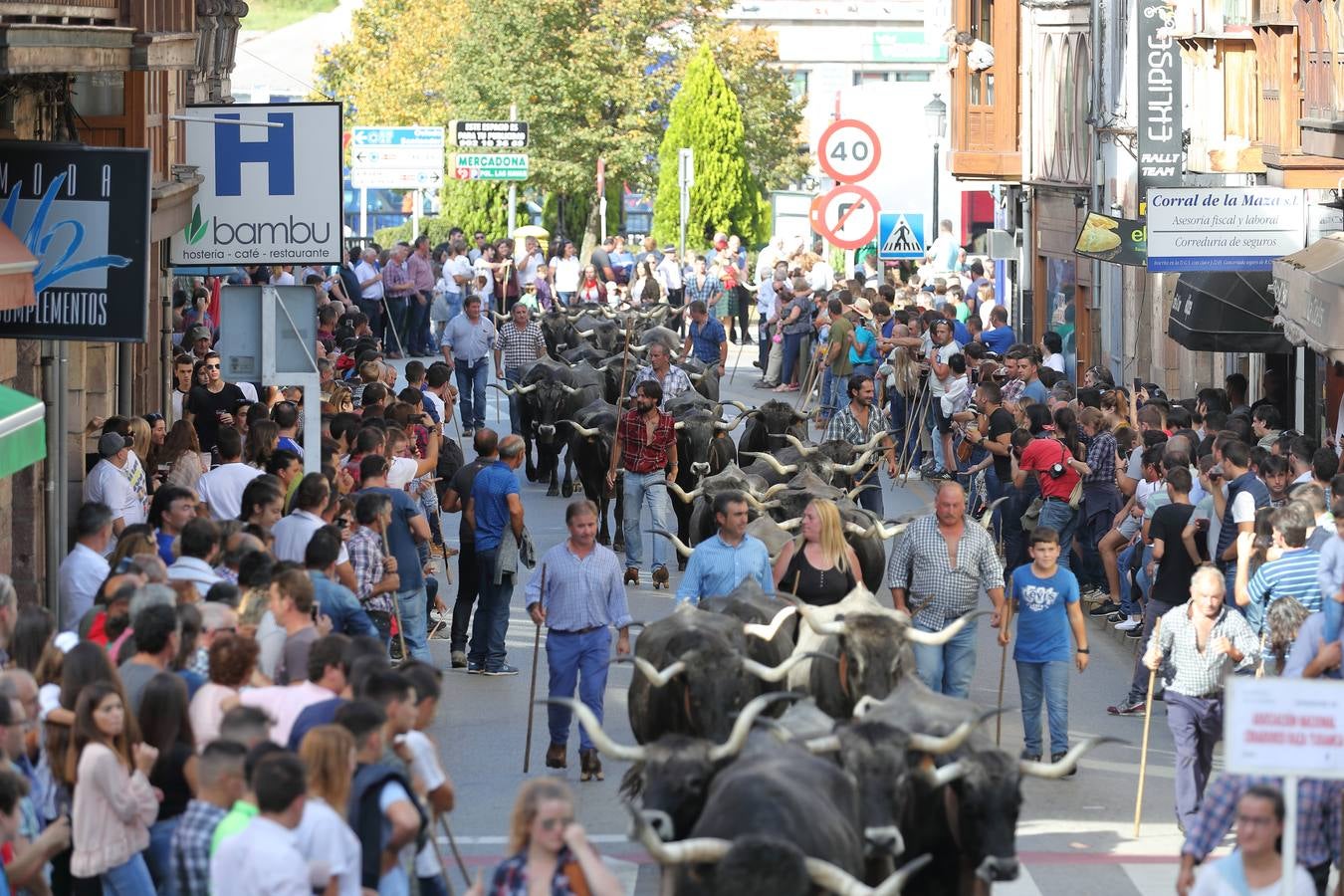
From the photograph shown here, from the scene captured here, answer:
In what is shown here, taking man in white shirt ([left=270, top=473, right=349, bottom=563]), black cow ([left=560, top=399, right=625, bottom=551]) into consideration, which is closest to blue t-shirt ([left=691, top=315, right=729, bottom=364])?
black cow ([left=560, top=399, right=625, bottom=551])

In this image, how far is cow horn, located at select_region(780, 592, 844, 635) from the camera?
488 inches

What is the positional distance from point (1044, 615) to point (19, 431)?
6.12 meters

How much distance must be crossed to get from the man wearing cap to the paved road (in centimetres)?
479

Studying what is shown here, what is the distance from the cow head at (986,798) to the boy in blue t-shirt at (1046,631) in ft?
12.1

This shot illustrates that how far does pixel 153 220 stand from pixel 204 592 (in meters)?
4.40

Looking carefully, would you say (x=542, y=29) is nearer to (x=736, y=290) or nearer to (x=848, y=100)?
(x=848, y=100)

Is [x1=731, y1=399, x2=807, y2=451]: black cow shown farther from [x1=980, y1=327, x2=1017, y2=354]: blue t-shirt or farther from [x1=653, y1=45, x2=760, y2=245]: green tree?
[x1=653, y1=45, x2=760, y2=245]: green tree

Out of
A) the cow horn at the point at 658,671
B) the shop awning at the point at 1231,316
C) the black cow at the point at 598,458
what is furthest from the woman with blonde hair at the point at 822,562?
the shop awning at the point at 1231,316

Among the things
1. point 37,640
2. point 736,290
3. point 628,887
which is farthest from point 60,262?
point 736,290

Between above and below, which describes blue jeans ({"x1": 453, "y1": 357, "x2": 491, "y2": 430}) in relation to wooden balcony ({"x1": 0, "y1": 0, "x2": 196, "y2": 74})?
below

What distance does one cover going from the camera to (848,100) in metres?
57.9

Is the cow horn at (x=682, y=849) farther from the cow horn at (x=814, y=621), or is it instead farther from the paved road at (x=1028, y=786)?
the cow horn at (x=814, y=621)

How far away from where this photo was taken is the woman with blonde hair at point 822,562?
14195 millimetres

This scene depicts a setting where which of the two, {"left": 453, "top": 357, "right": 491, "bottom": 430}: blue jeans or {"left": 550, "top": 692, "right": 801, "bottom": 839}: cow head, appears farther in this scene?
{"left": 453, "top": 357, "right": 491, "bottom": 430}: blue jeans
